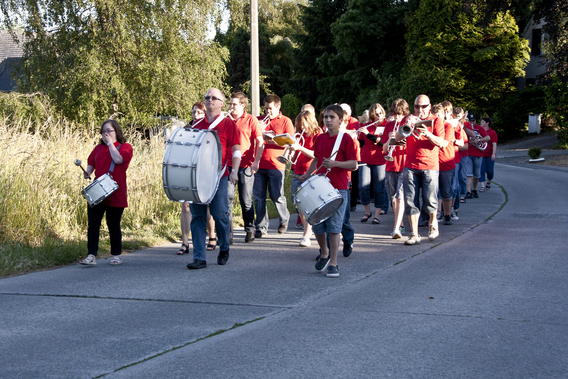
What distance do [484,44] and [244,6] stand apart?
82.3 feet

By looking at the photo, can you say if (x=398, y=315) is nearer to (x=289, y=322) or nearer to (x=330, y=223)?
(x=289, y=322)

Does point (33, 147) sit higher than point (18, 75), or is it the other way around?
point (18, 75)

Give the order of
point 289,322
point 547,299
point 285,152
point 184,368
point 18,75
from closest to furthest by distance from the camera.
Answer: point 184,368 → point 289,322 → point 547,299 → point 285,152 → point 18,75

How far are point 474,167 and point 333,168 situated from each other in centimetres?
935

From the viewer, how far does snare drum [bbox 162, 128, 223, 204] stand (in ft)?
21.9

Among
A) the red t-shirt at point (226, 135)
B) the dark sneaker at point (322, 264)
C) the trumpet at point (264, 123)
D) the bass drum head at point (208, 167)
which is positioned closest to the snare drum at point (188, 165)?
the bass drum head at point (208, 167)

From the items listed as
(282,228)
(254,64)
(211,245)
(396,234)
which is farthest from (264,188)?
(254,64)

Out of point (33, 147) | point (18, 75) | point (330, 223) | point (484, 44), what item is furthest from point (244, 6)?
point (484, 44)

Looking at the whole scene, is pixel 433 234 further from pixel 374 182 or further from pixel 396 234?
pixel 374 182

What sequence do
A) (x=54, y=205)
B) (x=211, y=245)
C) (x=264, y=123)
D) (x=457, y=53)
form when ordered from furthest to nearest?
(x=457, y=53), (x=264, y=123), (x=54, y=205), (x=211, y=245)

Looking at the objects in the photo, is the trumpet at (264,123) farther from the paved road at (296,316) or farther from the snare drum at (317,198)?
the snare drum at (317,198)

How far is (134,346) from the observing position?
4516 millimetres

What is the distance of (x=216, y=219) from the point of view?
7434 mm

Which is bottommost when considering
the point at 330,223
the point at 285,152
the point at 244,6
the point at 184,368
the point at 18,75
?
the point at 184,368
